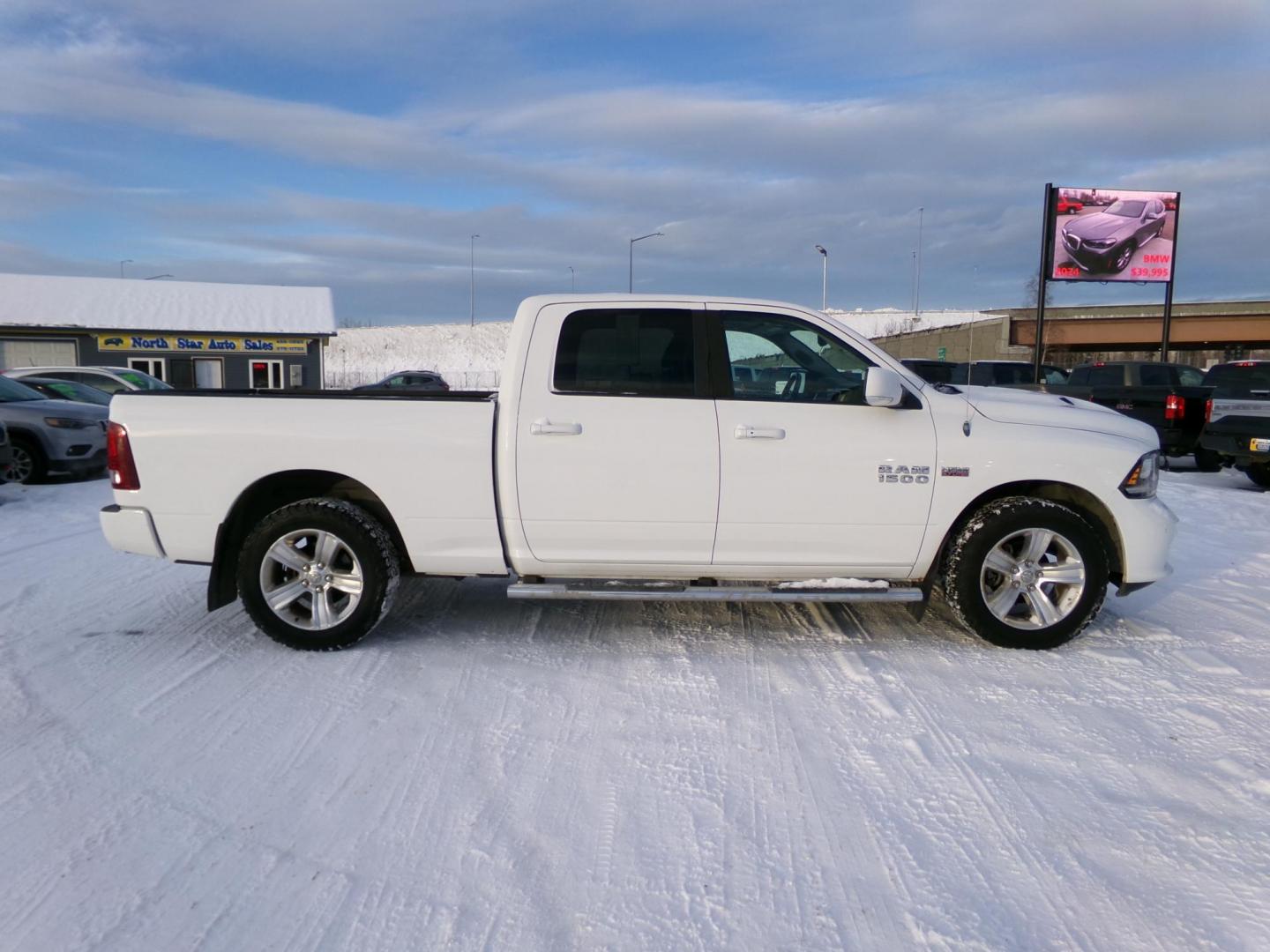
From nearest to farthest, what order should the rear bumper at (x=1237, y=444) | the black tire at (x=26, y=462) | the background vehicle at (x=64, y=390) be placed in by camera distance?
1. the rear bumper at (x=1237, y=444)
2. the black tire at (x=26, y=462)
3. the background vehicle at (x=64, y=390)

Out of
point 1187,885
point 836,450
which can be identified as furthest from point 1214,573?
point 1187,885

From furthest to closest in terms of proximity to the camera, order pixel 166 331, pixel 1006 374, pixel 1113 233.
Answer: pixel 166 331, pixel 1113 233, pixel 1006 374

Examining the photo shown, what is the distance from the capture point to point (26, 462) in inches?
456

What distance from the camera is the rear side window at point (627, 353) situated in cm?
496

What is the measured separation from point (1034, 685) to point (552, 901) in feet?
9.41

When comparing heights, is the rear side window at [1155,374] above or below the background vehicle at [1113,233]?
below

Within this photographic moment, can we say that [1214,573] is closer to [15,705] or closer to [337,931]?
[337,931]

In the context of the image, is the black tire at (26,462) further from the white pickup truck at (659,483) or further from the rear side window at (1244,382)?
the rear side window at (1244,382)

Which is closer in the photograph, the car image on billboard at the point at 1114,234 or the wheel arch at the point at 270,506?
the wheel arch at the point at 270,506

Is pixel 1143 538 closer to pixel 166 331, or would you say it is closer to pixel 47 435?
pixel 47 435

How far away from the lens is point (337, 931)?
2686 mm

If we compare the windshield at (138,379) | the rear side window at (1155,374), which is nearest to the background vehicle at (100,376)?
the windshield at (138,379)

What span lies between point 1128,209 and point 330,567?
29448 mm

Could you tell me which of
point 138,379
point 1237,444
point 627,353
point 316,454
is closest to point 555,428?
point 627,353
